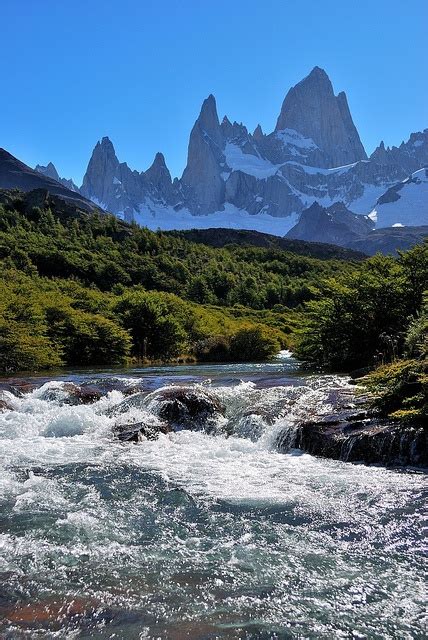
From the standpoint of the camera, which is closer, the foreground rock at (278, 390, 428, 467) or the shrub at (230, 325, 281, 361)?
the foreground rock at (278, 390, 428, 467)

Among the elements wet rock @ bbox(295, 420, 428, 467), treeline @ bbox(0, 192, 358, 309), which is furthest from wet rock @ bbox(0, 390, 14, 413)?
treeline @ bbox(0, 192, 358, 309)

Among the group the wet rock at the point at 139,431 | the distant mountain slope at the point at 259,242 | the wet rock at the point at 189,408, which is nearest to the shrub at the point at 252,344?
the wet rock at the point at 189,408

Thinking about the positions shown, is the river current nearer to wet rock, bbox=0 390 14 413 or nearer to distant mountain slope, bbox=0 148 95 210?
wet rock, bbox=0 390 14 413

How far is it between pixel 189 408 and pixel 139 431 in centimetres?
181

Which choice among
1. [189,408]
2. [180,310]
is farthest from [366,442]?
[180,310]

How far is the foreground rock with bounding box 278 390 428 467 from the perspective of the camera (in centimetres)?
962

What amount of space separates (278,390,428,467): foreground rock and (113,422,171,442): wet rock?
3.17 metres

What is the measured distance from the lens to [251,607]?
4.82 meters

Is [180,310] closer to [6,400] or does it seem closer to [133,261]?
[6,400]

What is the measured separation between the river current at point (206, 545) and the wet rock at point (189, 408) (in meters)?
2.08

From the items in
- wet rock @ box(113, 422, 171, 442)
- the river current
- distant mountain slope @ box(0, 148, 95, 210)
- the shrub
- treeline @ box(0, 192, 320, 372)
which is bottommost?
the river current

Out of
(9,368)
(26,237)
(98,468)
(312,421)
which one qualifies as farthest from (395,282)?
(26,237)

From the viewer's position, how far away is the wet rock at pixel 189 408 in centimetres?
1375

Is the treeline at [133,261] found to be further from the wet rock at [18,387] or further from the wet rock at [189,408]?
the wet rock at [189,408]
